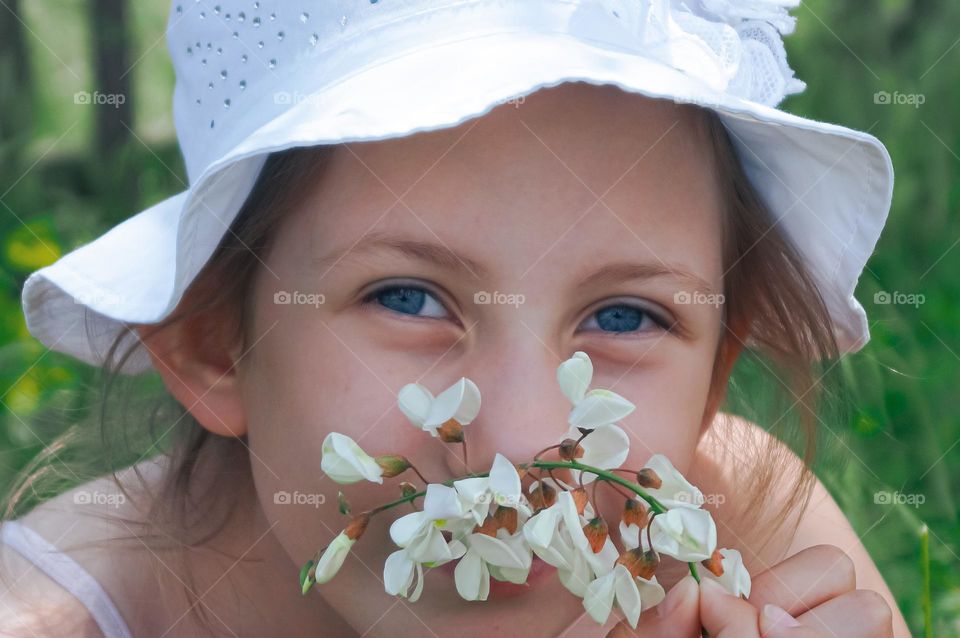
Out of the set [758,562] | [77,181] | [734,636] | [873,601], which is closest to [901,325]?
[758,562]

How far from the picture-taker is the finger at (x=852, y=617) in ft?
4.98

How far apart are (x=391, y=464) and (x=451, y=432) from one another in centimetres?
8

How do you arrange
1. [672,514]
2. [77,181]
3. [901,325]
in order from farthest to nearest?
[77,181] → [901,325] → [672,514]

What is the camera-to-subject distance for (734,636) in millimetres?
1401

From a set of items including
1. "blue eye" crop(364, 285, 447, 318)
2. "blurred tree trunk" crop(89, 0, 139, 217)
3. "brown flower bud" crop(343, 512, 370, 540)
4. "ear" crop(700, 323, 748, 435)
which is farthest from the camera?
"blurred tree trunk" crop(89, 0, 139, 217)

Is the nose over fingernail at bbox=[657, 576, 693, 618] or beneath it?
over

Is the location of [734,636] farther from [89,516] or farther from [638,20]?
[89,516]

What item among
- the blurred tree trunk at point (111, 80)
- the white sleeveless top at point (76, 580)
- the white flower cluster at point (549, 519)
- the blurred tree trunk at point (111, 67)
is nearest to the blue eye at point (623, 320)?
the white flower cluster at point (549, 519)

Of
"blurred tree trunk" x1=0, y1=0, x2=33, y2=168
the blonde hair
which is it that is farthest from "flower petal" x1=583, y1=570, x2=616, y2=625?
"blurred tree trunk" x1=0, y1=0, x2=33, y2=168

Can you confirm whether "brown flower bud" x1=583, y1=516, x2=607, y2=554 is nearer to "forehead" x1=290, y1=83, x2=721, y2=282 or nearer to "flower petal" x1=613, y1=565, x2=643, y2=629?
"flower petal" x1=613, y1=565, x2=643, y2=629

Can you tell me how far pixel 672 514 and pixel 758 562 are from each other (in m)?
1.20

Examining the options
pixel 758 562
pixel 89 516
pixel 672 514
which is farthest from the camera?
pixel 758 562

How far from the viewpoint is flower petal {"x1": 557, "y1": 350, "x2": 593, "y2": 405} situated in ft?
4.36

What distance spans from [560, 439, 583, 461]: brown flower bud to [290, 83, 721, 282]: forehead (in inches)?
10.8
